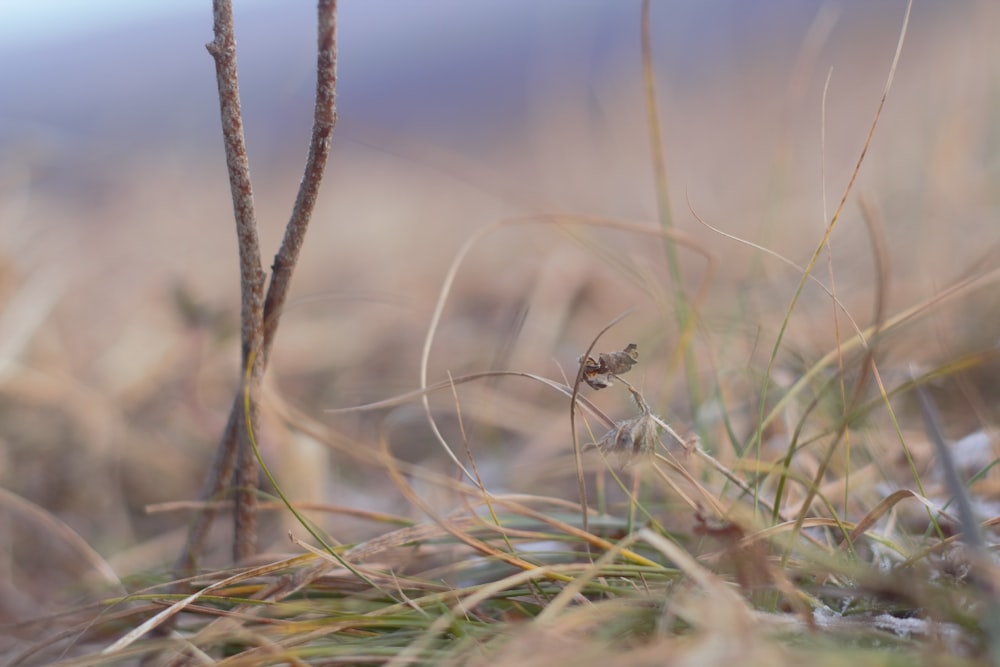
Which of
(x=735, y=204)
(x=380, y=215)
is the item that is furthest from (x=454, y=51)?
(x=735, y=204)

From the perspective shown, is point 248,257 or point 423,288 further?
point 423,288

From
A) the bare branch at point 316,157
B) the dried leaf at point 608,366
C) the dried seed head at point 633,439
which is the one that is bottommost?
the dried seed head at point 633,439

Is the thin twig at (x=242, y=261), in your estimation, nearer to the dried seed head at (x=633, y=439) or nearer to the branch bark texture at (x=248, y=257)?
the branch bark texture at (x=248, y=257)

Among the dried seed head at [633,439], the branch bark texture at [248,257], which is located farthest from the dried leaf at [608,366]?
the branch bark texture at [248,257]

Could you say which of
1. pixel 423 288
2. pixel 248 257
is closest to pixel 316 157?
pixel 248 257

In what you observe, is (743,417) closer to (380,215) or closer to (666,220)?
(666,220)

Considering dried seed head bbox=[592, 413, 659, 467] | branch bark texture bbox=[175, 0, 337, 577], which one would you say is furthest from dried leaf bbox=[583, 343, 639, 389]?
branch bark texture bbox=[175, 0, 337, 577]

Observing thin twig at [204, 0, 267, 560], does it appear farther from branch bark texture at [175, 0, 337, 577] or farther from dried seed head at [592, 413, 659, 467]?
dried seed head at [592, 413, 659, 467]

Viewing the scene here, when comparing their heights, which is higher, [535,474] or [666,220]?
[666,220]

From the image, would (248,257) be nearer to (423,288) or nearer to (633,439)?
(633,439)

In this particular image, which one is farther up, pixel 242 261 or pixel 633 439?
pixel 242 261

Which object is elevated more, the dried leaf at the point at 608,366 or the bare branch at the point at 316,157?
the bare branch at the point at 316,157
